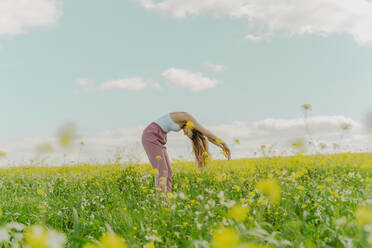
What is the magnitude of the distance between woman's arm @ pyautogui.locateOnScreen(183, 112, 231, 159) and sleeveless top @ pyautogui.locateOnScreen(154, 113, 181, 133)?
9.4 inches

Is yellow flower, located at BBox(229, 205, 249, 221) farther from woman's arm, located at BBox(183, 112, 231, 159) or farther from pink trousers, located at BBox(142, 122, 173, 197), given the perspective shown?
pink trousers, located at BBox(142, 122, 173, 197)

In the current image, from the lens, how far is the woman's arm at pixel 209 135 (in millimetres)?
5578

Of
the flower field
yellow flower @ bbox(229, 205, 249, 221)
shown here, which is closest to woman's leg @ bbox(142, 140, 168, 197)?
the flower field

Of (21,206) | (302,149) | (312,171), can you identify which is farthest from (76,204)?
(312,171)

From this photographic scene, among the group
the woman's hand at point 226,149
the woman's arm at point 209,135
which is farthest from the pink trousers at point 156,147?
the woman's hand at point 226,149

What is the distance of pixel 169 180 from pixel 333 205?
305 centimetres

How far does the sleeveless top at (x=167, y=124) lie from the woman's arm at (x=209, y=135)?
9.4 inches

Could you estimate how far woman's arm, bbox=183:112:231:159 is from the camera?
5578 mm

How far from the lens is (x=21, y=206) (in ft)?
18.3

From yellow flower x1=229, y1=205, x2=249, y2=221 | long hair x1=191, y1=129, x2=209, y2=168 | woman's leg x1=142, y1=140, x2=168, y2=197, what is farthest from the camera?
long hair x1=191, y1=129, x2=209, y2=168

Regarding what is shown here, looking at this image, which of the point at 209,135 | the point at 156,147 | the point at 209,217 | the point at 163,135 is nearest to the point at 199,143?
the point at 209,135

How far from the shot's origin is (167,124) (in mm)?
5949

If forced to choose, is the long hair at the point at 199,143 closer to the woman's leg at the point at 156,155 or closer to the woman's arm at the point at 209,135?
the woman's arm at the point at 209,135

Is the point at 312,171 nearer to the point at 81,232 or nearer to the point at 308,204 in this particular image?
the point at 308,204
